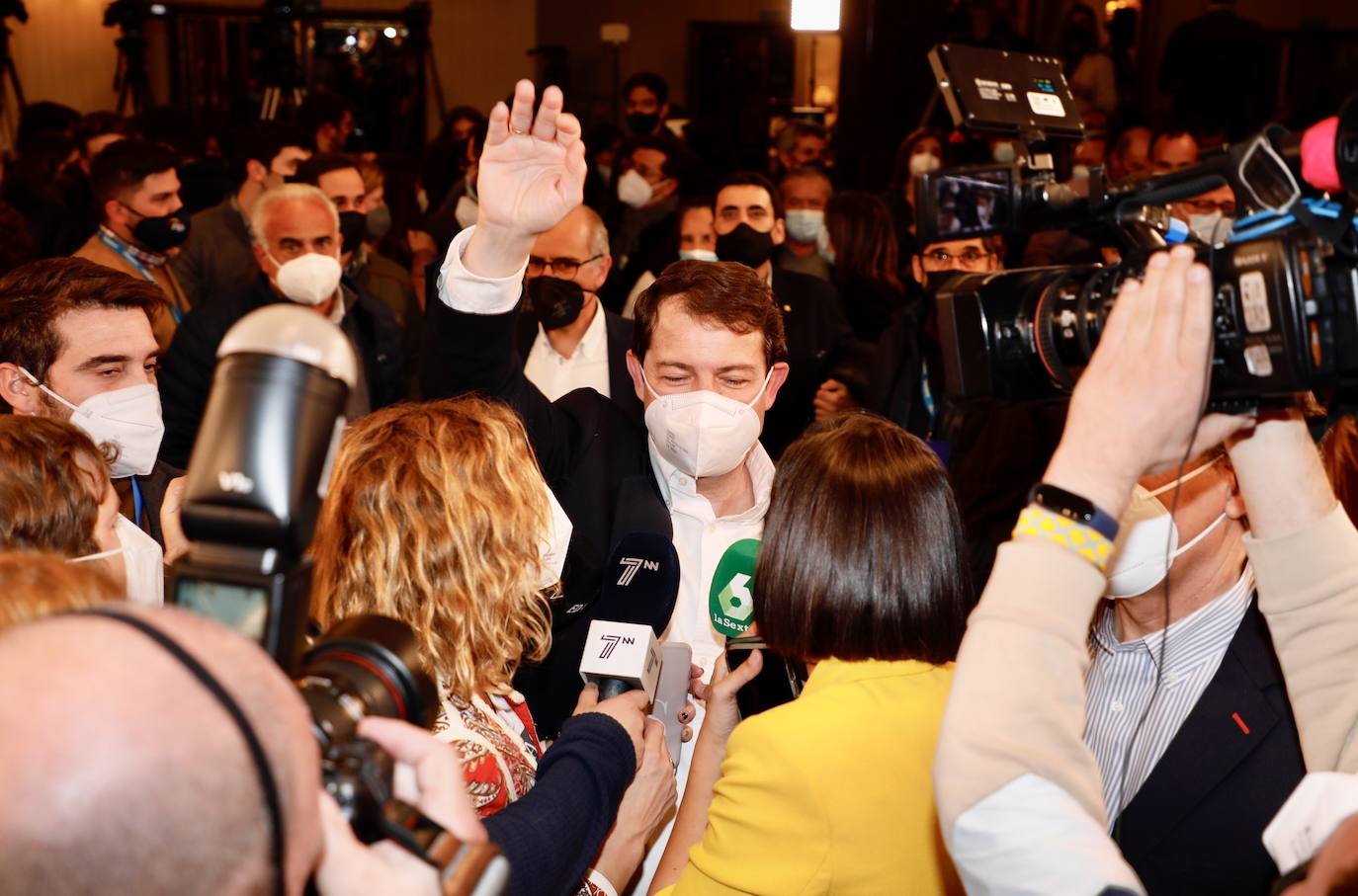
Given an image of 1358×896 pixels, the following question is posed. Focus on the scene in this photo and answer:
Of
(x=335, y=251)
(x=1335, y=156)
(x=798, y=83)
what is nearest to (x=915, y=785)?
(x=1335, y=156)

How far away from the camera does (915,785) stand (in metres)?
1.55

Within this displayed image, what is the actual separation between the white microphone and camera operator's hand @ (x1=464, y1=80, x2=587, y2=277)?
73cm

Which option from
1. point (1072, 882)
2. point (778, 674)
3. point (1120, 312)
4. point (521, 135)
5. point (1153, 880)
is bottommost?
point (1153, 880)

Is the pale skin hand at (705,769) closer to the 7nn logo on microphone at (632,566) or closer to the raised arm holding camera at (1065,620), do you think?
the 7nn logo on microphone at (632,566)

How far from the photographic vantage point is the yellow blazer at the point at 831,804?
151 cm

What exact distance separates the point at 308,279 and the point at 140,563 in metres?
2.15

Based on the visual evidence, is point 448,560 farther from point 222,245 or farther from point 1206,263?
point 222,245

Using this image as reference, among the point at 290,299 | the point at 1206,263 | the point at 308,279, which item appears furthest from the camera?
the point at 290,299

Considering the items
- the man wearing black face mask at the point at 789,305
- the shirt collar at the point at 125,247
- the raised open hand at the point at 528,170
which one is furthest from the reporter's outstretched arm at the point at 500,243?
the shirt collar at the point at 125,247

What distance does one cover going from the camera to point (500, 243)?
2234 mm

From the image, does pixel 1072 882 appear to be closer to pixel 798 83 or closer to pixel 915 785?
pixel 915 785

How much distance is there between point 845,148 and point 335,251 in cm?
501

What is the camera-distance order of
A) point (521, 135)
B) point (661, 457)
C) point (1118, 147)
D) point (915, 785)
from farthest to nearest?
point (1118, 147) < point (661, 457) < point (521, 135) < point (915, 785)

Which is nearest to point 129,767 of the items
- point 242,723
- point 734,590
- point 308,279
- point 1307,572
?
point 242,723
